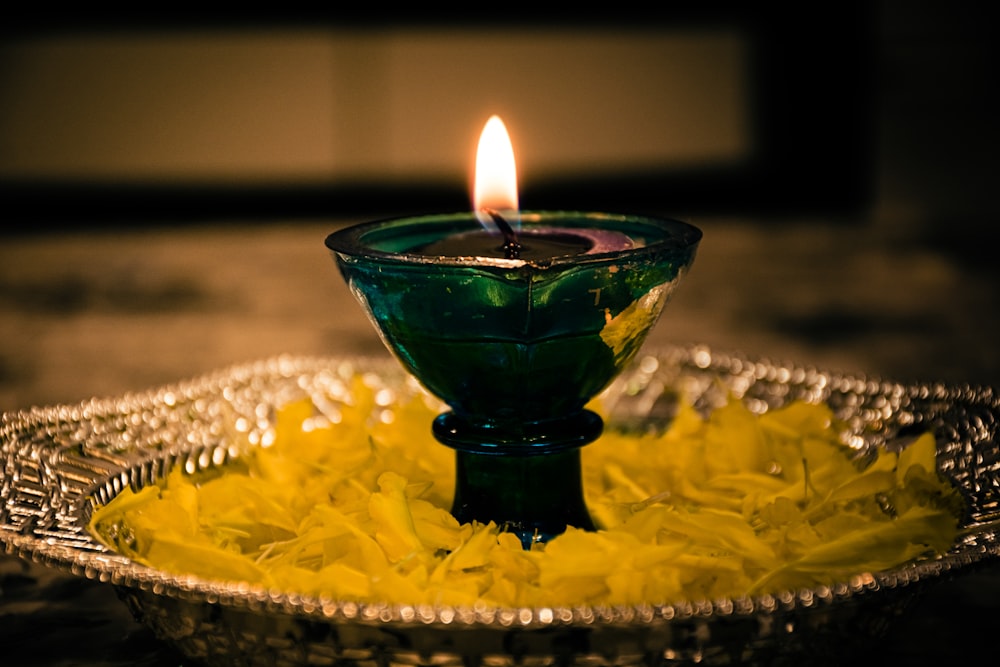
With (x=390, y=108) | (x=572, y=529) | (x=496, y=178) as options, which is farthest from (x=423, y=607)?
(x=390, y=108)

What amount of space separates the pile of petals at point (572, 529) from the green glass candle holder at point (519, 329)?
26 millimetres

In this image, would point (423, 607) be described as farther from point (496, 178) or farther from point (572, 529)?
point (496, 178)

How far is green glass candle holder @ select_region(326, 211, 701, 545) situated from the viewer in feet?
1.36

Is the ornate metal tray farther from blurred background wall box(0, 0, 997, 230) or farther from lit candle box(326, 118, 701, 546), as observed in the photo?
blurred background wall box(0, 0, 997, 230)

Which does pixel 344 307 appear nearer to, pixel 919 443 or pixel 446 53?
pixel 919 443

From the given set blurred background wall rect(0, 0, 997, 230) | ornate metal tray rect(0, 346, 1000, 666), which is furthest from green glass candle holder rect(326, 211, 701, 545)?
blurred background wall rect(0, 0, 997, 230)

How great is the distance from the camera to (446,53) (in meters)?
2.46

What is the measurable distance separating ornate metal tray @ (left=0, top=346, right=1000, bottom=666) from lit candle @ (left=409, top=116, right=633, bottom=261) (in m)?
0.15

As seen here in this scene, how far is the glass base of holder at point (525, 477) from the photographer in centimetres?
46

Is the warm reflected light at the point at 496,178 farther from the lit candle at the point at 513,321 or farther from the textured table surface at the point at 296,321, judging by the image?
the textured table surface at the point at 296,321

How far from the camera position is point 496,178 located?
19.4 inches

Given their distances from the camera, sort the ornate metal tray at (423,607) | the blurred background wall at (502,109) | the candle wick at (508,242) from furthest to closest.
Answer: the blurred background wall at (502,109) → the candle wick at (508,242) → the ornate metal tray at (423,607)

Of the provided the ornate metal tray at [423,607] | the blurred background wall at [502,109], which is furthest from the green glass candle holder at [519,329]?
the blurred background wall at [502,109]

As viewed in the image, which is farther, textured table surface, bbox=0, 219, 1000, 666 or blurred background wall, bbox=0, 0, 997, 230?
blurred background wall, bbox=0, 0, 997, 230
